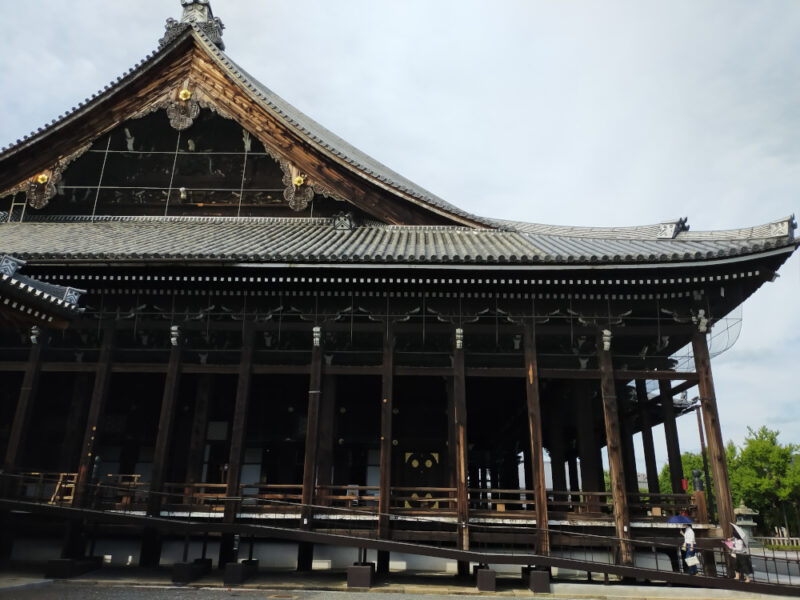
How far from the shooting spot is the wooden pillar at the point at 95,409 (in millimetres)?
12933

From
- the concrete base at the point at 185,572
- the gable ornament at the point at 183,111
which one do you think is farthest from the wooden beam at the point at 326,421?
the gable ornament at the point at 183,111

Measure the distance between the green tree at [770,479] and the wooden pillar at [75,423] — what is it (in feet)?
143

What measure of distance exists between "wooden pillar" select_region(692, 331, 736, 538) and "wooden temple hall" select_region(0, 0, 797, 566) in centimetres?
5

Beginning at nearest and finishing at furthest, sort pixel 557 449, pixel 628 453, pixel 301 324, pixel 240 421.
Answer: pixel 240 421
pixel 301 324
pixel 557 449
pixel 628 453

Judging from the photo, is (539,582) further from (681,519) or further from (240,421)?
(240,421)

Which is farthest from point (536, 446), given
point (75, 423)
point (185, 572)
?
point (75, 423)

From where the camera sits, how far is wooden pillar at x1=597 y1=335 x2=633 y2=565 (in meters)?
11.8

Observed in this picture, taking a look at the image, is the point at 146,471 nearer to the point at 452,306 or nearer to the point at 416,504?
the point at 416,504

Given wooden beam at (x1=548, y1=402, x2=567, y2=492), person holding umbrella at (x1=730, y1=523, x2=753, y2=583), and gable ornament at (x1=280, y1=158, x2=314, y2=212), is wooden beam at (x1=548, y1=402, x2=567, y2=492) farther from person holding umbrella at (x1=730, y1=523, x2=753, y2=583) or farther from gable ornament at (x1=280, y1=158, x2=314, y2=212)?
gable ornament at (x1=280, y1=158, x2=314, y2=212)

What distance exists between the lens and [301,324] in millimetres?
13781

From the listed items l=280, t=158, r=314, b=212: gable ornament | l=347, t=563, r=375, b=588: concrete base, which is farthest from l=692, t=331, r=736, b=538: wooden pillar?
l=280, t=158, r=314, b=212: gable ornament

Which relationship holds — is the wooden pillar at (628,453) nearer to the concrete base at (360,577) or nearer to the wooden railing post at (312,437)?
the concrete base at (360,577)

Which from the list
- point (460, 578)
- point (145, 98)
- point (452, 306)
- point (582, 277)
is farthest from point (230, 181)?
point (460, 578)

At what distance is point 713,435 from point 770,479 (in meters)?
36.3
